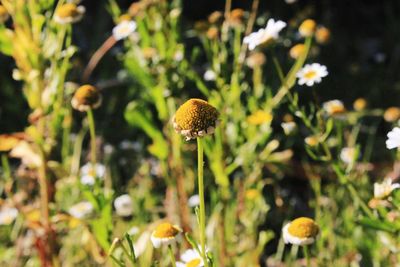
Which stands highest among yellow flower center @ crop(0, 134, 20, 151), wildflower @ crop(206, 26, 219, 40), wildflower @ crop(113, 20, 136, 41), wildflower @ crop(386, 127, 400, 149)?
wildflower @ crop(113, 20, 136, 41)

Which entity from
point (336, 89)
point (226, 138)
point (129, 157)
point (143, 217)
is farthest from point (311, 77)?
point (336, 89)

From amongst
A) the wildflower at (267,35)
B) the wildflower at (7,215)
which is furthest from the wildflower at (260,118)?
the wildflower at (7,215)

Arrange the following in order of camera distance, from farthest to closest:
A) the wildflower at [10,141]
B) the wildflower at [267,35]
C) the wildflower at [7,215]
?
the wildflower at [7,215], the wildflower at [10,141], the wildflower at [267,35]

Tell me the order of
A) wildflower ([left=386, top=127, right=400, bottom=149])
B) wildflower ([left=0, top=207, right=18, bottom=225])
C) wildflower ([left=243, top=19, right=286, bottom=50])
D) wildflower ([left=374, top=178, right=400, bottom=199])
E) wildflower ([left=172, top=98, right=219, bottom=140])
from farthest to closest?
wildflower ([left=0, top=207, right=18, bottom=225]), wildflower ([left=243, top=19, right=286, bottom=50]), wildflower ([left=374, top=178, right=400, bottom=199]), wildflower ([left=386, top=127, right=400, bottom=149]), wildflower ([left=172, top=98, right=219, bottom=140])

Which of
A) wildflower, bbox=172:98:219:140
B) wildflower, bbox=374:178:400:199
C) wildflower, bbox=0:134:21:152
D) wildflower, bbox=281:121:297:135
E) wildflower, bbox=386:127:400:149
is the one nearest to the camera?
wildflower, bbox=172:98:219:140

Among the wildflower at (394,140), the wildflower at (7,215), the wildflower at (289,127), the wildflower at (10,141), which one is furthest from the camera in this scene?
the wildflower at (7,215)

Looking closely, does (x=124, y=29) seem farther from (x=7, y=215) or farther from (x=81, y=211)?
(x=7, y=215)

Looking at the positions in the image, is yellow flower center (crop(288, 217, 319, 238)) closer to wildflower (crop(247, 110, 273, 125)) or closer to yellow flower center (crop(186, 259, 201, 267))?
yellow flower center (crop(186, 259, 201, 267))

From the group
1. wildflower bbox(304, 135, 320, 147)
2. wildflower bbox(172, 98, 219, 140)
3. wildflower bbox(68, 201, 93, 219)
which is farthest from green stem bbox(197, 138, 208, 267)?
wildflower bbox(68, 201, 93, 219)

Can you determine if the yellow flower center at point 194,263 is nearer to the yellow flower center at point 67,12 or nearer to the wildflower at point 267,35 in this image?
the wildflower at point 267,35
